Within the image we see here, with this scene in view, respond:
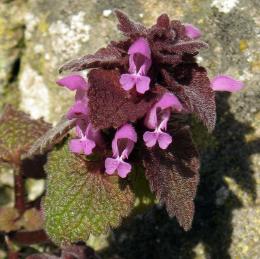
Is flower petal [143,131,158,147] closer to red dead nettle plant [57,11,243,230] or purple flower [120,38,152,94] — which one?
red dead nettle plant [57,11,243,230]

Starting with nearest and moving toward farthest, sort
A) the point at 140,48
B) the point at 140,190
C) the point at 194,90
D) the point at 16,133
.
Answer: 1. the point at 140,48
2. the point at 194,90
3. the point at 140,190
4. the point at 16,133

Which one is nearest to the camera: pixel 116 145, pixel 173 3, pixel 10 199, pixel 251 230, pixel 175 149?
pixel 116 145

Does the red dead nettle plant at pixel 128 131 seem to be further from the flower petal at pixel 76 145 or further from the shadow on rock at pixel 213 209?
the shadow on rock at pixel 213 209

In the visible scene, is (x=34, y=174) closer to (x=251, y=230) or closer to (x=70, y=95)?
(x=70, y=95)

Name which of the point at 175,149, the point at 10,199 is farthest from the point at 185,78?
the point at 10,199

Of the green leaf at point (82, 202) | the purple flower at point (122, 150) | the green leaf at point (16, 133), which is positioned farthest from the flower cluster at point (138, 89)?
the green leaf at point (16, 133)

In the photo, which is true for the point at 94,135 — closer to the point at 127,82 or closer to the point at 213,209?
the point at 127,82

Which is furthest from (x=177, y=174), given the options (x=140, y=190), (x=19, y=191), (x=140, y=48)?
(x=19, y=191)
